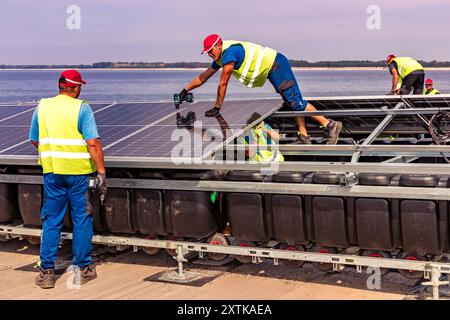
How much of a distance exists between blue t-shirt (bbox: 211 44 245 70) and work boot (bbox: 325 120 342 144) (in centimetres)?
125

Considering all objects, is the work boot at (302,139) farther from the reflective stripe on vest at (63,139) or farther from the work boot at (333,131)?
the reflective stripe on vest at (63,139)

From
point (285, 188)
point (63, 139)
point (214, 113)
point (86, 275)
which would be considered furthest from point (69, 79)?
point (285, 188)

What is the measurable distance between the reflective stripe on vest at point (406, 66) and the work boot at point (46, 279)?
9.54 meters

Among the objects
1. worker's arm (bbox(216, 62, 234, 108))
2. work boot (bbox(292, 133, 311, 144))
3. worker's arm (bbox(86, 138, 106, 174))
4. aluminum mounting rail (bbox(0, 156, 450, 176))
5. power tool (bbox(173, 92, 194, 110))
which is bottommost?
aluminum mounting rail (bbox(0, 156, 450, 176))

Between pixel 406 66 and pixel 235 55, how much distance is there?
7.31 metres

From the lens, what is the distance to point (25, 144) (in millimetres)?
8375

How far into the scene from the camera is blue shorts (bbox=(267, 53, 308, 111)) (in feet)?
27.8

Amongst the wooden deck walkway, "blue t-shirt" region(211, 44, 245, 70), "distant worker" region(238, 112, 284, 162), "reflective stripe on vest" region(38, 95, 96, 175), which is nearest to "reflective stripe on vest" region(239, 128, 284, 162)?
"distant worker" region(238, 112, 284, 162)

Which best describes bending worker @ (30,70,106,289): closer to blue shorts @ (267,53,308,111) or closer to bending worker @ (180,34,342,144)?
bending worker @ (180,34,342,144)

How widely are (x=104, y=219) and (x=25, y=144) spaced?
1387mm

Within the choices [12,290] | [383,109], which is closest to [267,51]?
[383,109]

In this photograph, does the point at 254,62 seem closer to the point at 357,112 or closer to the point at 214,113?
the point at 214,113

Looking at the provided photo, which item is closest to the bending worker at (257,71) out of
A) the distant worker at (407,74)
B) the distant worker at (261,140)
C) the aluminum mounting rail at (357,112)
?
the aluminum mounting rail at (357,112)

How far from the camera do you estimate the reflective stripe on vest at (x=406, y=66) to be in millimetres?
14461
